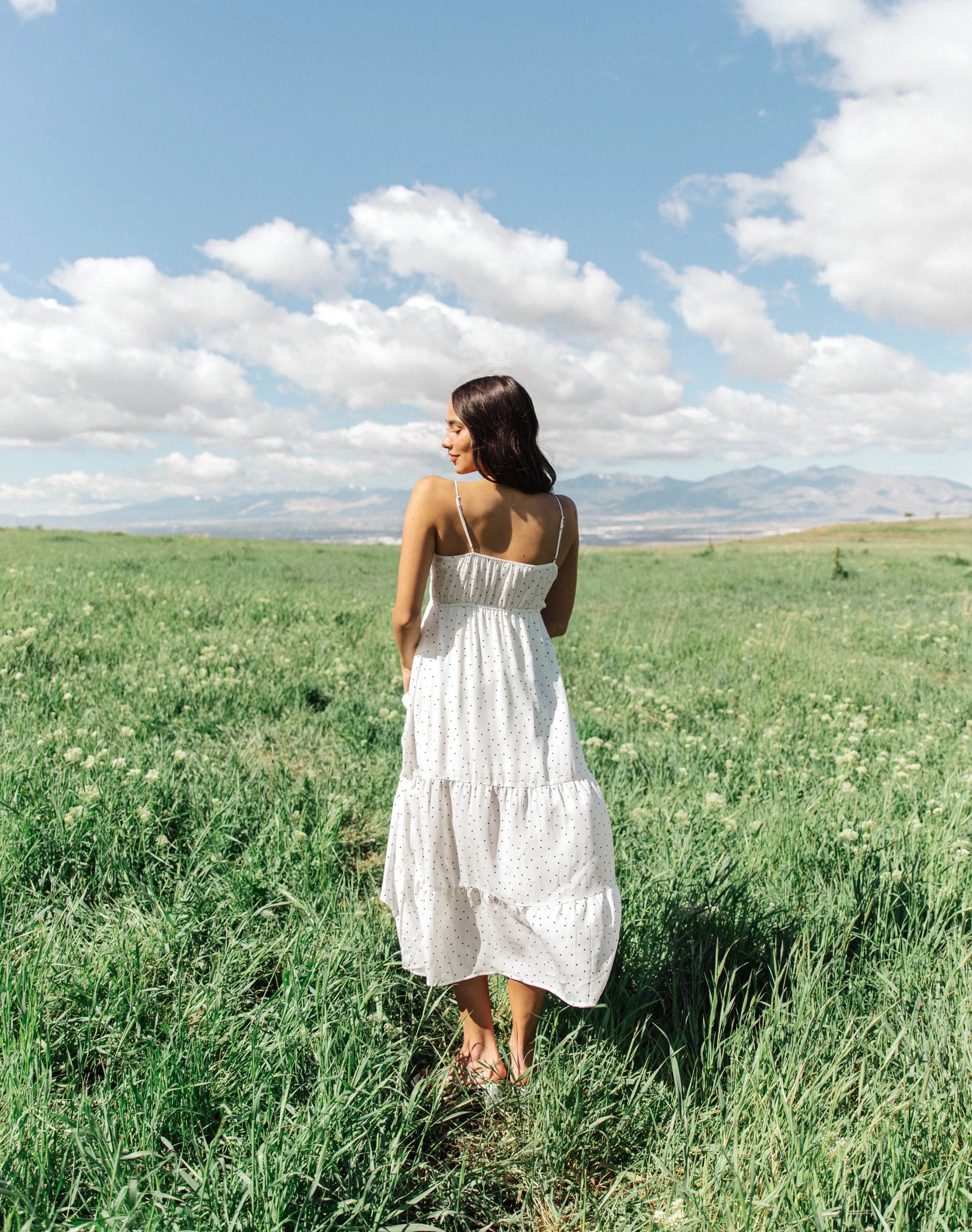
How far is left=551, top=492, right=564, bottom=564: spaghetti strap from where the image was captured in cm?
310

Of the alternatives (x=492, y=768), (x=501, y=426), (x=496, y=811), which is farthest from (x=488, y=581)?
(x=496, y=811)

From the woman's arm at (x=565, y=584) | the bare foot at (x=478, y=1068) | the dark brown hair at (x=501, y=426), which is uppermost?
the dark brown hair at (x=501, y=426)

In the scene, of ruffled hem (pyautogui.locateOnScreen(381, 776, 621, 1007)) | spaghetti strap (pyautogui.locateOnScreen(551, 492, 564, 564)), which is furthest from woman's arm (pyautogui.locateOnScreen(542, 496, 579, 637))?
ruffled hem (pyautogui.locateOnScreen(381, 776, 621, 1007))

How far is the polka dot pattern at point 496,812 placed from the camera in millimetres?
2918

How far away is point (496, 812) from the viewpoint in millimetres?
3033

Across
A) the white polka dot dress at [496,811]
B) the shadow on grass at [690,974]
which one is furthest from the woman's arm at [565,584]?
the shadow on grass at [690,974]

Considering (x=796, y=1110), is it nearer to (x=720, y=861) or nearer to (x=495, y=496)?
(x=720, y=861)

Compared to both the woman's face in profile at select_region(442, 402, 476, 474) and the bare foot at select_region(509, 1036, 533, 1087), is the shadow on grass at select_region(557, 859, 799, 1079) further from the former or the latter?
the woman's face in profile at select_region(442, 402, 476, 474)

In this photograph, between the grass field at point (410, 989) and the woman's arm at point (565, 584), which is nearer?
the grass field at point (410, 989)

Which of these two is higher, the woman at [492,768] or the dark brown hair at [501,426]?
the dark brown hair at [501,426]

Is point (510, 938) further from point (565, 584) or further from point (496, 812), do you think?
point (565, 584)

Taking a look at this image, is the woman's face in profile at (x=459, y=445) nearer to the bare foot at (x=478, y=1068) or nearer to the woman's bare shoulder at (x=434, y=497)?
the woman's bare shoulder at (x=434, y=497)

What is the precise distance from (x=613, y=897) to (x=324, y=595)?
12520 millimetres

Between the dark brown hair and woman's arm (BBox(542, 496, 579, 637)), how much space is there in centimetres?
30
